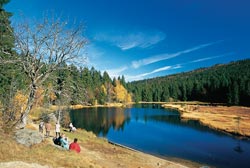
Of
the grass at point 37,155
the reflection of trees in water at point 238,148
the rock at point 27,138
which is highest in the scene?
the rock at point 27,138

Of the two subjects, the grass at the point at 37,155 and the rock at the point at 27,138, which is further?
the rock at the point at 27,138

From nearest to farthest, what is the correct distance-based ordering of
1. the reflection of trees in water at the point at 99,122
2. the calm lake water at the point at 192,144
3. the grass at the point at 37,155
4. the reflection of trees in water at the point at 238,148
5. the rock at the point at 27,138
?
the grass at the point at 37,155
the rock at the point at 27,138
the calm lake water at the point at 192,144
the reflection of trees in water at the point at 238,148
the reflection of trees in water at the point at 99,122

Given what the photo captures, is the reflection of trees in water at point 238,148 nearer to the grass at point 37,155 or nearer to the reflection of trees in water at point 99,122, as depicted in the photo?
the reflection of trees in water at point 99,122

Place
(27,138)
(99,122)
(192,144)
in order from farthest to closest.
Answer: (99,122) < (192,144) < (27,138)

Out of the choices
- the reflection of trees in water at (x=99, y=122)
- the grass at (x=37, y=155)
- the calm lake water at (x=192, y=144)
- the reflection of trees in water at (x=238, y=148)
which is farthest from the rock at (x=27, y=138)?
the reflection of trees in water at (x=99, y=122)

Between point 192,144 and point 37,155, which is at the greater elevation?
point 37,155

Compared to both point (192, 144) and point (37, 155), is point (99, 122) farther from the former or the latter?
point (37, 155)

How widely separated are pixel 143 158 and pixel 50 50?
12.5 metres

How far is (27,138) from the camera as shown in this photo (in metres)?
16.8

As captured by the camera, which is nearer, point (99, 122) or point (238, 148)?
point (238, 148)

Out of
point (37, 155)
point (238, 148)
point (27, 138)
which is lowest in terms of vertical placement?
point (238, 148)

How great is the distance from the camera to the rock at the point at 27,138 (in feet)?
53.8

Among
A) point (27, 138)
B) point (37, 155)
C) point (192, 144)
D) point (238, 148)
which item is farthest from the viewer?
point (192, 144)

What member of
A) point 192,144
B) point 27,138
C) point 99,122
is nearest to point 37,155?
point 27,138
